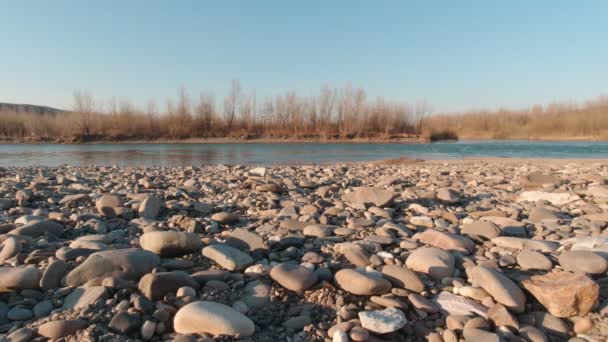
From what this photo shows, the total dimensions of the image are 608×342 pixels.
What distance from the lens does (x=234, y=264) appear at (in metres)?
2.02

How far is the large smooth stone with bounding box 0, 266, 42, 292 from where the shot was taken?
1.65m

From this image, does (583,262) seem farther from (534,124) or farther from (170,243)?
(534,124)

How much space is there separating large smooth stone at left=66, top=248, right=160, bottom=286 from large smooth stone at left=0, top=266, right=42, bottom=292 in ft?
0.55

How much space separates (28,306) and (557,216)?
4240 mm

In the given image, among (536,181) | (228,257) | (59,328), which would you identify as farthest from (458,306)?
(536,181)

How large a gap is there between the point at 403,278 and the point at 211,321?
106 cm

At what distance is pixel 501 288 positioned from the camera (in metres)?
1.65

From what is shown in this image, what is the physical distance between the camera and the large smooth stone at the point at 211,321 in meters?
1.36

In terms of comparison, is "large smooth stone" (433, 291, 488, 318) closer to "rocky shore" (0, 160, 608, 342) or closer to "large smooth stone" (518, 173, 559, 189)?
"rocky shore" (0, 160, 608, 342)

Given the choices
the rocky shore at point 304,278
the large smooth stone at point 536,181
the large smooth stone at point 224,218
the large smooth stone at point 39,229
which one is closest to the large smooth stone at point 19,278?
the rocky shore at point 304,278

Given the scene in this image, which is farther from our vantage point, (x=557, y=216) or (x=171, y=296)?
(x=557, y=216)

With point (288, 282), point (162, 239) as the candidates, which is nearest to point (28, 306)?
point (162, 239)

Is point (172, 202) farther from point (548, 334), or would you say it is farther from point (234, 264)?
point (548, 334)

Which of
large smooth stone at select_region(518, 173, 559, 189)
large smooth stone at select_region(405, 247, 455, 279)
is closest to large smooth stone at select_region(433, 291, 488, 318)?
large smooth stone at select_region(405, 247, 455, 279)
